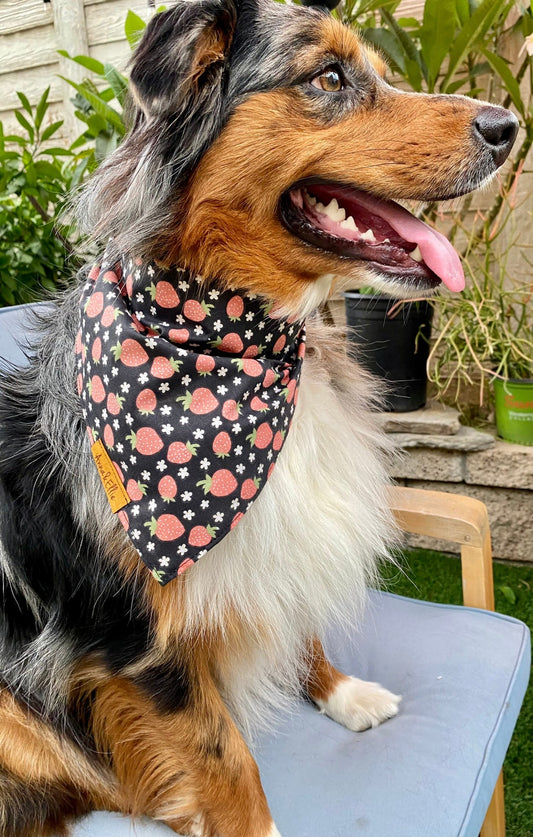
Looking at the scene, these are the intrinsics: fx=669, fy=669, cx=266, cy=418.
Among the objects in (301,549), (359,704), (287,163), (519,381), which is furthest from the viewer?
(519,381)

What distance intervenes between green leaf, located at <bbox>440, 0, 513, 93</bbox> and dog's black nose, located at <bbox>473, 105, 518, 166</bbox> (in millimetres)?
1390

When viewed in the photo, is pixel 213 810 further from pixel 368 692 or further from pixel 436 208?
pixel 436 208

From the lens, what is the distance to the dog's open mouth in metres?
1.06

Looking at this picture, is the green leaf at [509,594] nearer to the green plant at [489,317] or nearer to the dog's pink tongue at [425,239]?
the green plant at [489,317]

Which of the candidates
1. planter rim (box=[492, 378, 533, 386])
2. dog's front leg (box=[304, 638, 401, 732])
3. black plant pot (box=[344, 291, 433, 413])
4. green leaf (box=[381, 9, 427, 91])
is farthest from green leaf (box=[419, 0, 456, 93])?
dog's front leg (box=[304, 638, 401, 732])

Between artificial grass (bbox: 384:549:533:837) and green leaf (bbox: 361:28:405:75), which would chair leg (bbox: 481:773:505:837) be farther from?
green leaf (bbox: 361:28:405:75)

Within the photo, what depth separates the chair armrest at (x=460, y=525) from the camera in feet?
4.67

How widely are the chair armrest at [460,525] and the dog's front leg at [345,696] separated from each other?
12.2 inches

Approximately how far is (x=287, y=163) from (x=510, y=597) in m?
1.91

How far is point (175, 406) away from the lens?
1.08 meters

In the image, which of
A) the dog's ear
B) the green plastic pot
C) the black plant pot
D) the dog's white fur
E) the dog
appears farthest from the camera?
the black plant pot

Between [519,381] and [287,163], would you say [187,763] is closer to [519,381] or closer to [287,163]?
[287,163]

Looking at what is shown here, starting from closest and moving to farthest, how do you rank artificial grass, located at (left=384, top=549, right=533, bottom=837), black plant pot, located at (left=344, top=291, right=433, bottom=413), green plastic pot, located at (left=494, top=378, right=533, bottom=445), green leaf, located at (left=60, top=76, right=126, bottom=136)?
1. artificial grass, located at (left=384, top=549, right=533, bottom=837)
2. green leaf, located at (left=60, top=76, right=126, bottom=136)
3. green plastic pot, located at (left=494, top=378, right=533, bottom=445)
4. black plant pot, located at (left=344, top=291, right=433, bottom=413)

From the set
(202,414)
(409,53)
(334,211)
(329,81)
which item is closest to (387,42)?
(409,53)
